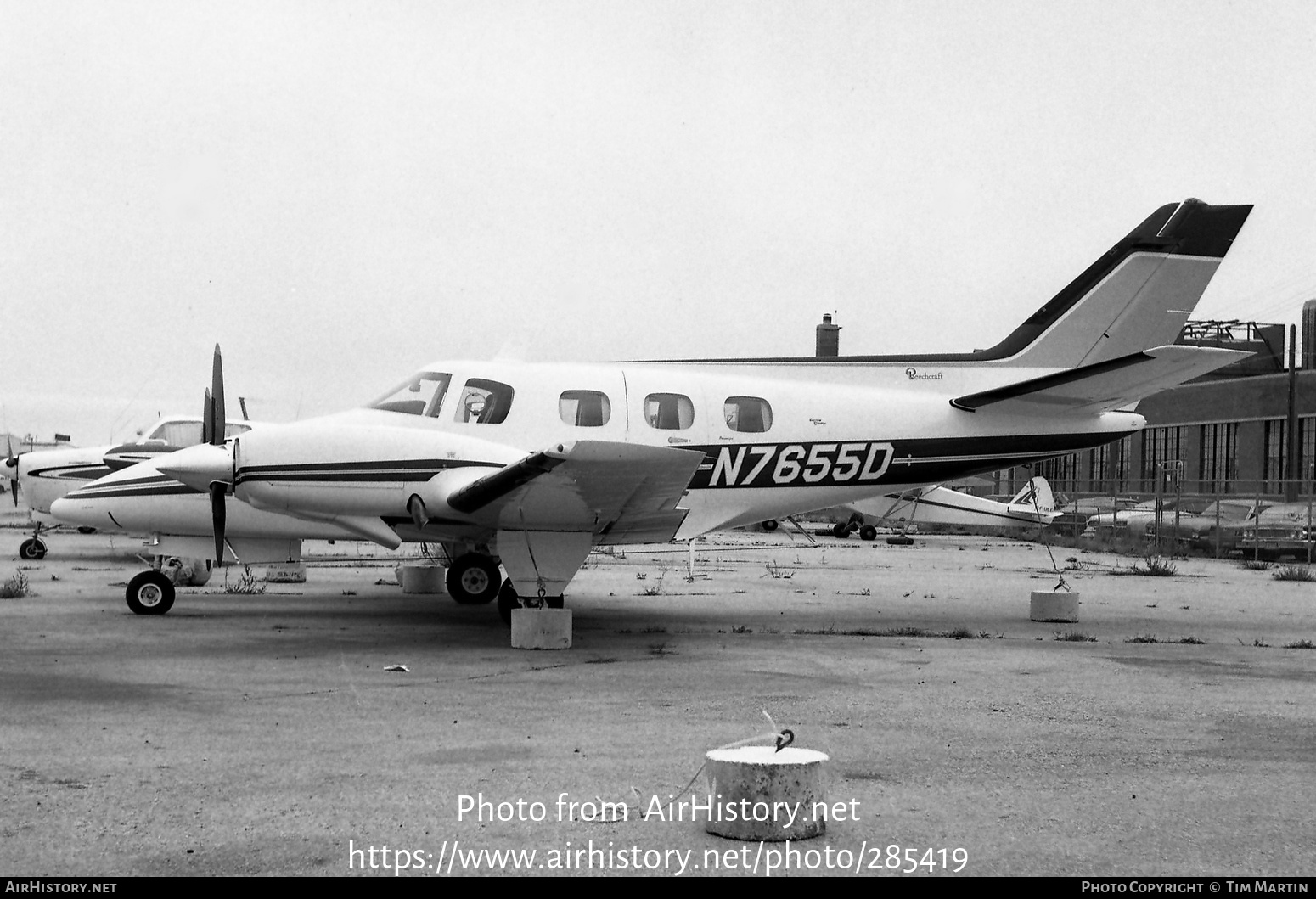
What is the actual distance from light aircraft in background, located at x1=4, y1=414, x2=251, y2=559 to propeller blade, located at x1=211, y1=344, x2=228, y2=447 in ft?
29.0

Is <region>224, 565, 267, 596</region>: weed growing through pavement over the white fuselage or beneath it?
beneath

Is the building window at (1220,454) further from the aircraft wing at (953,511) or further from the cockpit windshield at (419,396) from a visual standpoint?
the cockpit windshield at (419,396)

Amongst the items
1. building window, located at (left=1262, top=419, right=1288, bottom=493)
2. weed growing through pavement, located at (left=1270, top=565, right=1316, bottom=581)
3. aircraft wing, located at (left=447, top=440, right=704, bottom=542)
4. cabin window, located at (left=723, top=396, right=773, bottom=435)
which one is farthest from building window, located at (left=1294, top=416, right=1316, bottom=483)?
aircraft wing, located at (left=447, top=440, right=704, bottom=542)

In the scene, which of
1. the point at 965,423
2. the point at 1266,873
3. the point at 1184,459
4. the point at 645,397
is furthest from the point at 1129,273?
the point at 1184,459

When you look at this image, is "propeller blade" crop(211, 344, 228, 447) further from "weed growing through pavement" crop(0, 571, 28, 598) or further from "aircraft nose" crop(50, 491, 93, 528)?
"weed growing through pavement" crop(0, 571, 28, 598)

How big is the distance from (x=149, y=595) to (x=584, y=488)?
634cm

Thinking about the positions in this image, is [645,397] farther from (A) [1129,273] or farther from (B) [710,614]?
(A) [1129,273]

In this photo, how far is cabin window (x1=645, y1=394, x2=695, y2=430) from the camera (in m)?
14.3

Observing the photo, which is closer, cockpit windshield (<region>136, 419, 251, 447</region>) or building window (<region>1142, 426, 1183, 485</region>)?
cockpit windshield (<region>136, 419, 251, 447</region>)

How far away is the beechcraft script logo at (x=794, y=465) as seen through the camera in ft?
47.7

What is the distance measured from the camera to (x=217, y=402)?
13.6m

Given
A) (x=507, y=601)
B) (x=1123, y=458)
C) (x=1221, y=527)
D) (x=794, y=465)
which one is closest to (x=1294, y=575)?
(x=1221, y=527)

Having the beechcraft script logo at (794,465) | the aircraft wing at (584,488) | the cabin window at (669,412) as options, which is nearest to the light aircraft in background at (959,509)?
the beechcraft script logo at (794,465)

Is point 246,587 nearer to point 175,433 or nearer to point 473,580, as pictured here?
point 473,580
